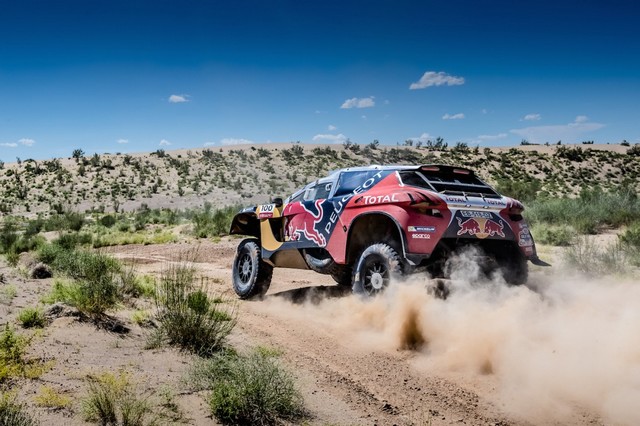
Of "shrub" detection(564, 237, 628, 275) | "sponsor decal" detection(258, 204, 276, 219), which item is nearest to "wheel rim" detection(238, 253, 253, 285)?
"sponsor decal" detection(258, 204, 276, 219)

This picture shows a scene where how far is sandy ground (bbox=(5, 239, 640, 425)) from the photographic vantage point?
4.53 m

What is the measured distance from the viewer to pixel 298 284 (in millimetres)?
11320

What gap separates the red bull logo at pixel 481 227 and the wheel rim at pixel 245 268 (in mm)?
4408

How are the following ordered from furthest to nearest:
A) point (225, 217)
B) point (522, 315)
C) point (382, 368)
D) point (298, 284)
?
1. point (225, 217)
2. point (298, 284)
3. point (522, 315)
4. point (382, 368)

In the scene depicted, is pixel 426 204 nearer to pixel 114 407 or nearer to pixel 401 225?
pixel 401 225

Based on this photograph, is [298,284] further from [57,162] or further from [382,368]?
[57,162]

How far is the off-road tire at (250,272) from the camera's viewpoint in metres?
9.69

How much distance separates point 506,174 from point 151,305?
1966 inches

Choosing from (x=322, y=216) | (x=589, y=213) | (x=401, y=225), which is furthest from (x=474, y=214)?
(x=589, y=213)

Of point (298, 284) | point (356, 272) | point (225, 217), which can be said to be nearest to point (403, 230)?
point (356, 272)

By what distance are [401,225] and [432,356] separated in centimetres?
164

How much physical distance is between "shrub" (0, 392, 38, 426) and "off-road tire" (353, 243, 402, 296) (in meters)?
4.29

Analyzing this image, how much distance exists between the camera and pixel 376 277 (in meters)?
7.17

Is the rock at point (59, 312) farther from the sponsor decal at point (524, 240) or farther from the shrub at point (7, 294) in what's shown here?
the sponsor decal at point (524, 240)
